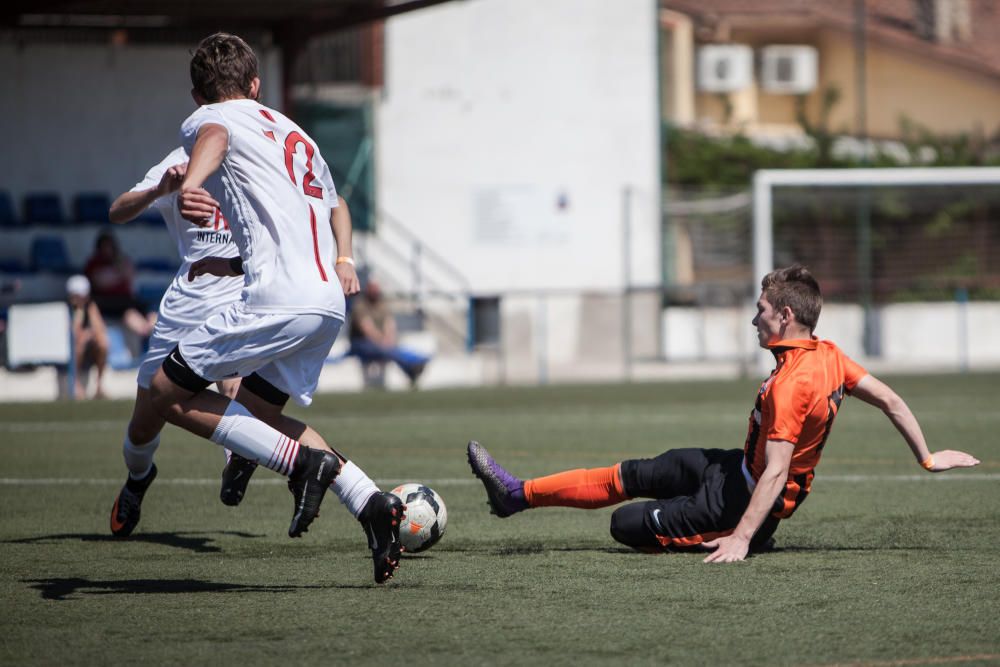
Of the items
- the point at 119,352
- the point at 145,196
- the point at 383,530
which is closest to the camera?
the point at 383,530

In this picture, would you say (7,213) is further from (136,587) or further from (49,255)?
(136,587)

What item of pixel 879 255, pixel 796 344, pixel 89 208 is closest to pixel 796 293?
pixel 796 344

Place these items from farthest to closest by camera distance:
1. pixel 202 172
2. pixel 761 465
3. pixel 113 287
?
pixel 113 287, pixel 761 465, pixel 202 172

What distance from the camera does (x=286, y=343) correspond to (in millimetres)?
5129

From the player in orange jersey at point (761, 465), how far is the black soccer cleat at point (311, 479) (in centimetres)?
92

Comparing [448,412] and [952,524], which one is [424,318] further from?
[952,524]

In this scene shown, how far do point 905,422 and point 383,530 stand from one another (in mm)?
2037

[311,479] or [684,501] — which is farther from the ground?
[311,479]

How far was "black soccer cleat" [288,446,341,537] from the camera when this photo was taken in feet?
16.6

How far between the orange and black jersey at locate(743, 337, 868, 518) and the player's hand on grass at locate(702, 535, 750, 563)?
283 millimetres

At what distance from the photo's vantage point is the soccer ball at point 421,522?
5.76 m

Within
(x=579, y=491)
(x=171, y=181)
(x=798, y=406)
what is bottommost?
(x=579, y=491)

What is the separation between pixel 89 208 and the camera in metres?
22.2

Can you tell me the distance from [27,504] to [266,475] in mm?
1830
